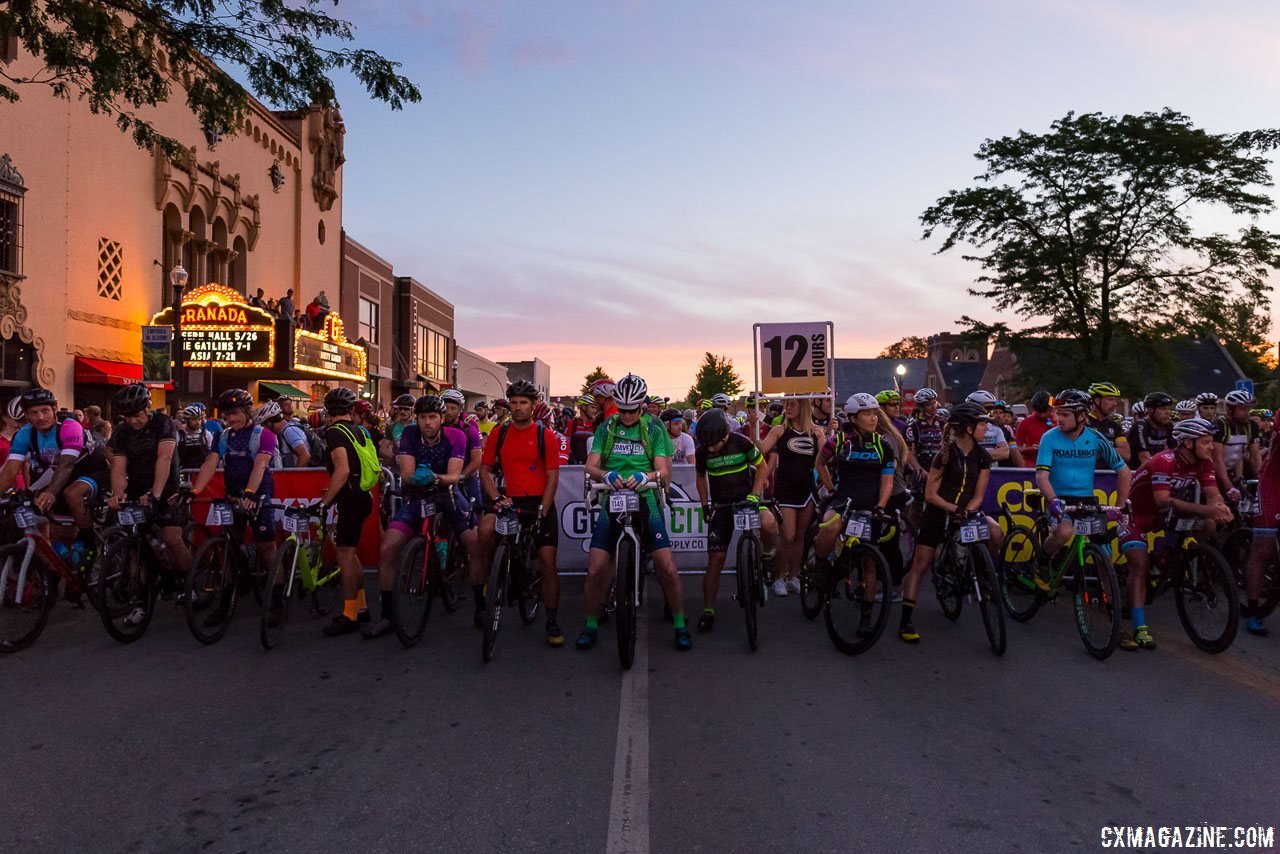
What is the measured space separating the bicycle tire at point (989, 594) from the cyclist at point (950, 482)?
39cm

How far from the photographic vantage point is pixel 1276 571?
7.68m

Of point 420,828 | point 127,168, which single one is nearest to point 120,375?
point 127,168

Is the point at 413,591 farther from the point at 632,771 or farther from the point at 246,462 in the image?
the point at 632,771

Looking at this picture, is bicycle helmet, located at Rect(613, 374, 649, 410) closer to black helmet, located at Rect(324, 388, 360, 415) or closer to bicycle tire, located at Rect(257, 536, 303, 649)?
black helmet, located at Rect(324, 388, 360, 415)

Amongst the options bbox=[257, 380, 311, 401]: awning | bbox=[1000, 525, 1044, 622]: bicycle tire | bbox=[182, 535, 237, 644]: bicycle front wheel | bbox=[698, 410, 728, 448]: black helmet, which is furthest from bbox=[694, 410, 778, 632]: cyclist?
bbox=[257, 380, 311, 401]: awning

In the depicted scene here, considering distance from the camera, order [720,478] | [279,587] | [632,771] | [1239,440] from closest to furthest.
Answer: [632,771]
[279,587]
[720,478]
[1239,440]

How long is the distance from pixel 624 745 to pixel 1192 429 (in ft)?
17.5

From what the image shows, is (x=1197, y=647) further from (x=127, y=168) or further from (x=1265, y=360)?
(x=1265, y=360)

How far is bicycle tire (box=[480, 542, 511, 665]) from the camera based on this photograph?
6816mm

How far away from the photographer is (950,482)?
7633mm

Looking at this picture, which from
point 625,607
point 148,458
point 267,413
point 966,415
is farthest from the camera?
point 267,413

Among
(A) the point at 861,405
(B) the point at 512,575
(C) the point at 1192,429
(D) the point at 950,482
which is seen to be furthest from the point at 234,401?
(C) the point at 1192,429

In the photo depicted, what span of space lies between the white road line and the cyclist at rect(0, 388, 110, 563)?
471cm

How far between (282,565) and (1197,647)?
22.4 feet
